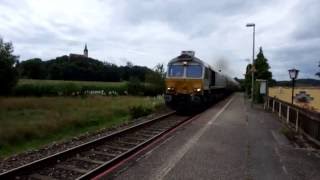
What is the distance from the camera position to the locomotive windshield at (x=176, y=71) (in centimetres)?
2773

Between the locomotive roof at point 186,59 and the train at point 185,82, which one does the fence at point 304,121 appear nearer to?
the train at point 185,82

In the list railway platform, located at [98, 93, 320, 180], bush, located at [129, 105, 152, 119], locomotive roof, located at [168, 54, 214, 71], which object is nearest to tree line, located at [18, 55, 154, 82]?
locomotive roof, located at [168, 54, 214, 71]

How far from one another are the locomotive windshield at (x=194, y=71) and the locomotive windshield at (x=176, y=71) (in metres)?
0.52

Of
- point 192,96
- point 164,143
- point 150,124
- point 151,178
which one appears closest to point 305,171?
point 151,178

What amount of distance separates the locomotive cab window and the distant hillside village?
224 feet

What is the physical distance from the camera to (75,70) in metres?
103

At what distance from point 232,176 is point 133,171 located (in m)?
2.16

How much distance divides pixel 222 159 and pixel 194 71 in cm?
1627

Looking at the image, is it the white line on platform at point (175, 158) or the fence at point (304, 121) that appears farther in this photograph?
the fence at point (304, 121)

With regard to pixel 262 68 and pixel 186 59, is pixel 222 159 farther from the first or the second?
pixel 262 68

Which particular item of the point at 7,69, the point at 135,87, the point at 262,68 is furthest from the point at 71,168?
the point at 262,68

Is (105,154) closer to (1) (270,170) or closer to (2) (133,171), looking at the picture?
(2) (133,171)

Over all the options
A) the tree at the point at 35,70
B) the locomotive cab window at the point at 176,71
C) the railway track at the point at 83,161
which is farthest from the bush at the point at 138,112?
the tree at the point at 35,70

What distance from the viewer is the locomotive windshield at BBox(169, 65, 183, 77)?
27.7 metres
